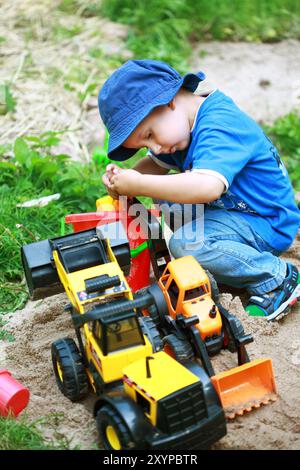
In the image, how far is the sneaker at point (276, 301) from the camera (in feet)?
9.48

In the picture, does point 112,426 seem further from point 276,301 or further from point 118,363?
point 276,301

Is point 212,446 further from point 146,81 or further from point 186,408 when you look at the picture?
point 146,81

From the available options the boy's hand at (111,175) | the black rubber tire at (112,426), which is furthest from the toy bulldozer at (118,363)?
the boy's hand at (111,175)

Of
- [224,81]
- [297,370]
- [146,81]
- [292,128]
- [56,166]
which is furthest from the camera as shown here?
[224,81]

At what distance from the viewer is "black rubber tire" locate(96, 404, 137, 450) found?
1914mm

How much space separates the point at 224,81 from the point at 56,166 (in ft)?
6.88

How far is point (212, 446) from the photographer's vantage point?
210 centimetres

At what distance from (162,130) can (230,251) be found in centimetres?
63

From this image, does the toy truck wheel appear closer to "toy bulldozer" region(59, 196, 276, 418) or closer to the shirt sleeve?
"toy bulldozer" region(59, 196, 276, 418)

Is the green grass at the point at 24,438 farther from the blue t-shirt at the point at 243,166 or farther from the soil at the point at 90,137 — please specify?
the blue t-shirt at the point at 243,166

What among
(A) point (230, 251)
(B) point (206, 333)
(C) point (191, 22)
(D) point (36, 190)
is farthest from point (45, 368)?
(C) point (191, 22)

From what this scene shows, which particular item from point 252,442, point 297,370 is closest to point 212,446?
point 252,442

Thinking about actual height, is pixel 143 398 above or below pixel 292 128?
above

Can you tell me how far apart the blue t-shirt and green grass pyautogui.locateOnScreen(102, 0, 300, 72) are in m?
2.25
